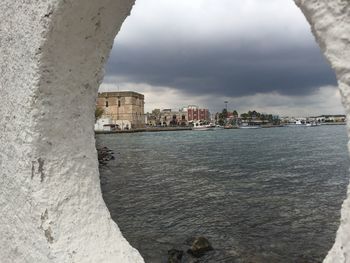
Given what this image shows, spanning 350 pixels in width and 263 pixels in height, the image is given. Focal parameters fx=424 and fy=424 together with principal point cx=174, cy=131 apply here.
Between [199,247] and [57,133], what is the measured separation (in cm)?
914

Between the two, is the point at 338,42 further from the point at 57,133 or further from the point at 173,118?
the point at 173,118

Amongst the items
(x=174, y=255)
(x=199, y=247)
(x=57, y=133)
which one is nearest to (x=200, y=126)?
(x=199, y=247)

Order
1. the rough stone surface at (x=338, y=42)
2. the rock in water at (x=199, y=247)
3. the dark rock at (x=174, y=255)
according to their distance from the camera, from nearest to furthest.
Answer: the rough stone surface at (x=338, y=42)
the dark rock at (x=174, y=255)
the rock in water at (x=199, y=247)

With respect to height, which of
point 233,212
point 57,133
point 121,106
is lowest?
point 233,212

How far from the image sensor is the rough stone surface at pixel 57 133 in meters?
2.29

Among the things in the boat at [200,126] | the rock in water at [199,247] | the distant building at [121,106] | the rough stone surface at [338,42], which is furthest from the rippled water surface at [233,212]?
the boat at [200,126]

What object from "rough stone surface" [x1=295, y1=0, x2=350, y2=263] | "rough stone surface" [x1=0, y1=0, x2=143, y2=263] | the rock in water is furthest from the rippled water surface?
"rough stone surface" [x1=295, y1=0, x2=350, y2=263]

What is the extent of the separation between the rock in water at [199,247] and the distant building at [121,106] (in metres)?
99.7

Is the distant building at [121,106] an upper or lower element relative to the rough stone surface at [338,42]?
upper

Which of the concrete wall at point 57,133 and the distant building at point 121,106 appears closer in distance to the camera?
the concrete wall at point 57,133

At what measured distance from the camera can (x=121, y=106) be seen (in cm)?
11250

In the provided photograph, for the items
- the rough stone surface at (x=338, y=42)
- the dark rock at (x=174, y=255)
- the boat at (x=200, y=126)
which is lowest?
the dark rock at (x=174, y=255)

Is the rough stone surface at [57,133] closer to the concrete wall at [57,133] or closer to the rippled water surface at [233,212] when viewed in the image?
the concrete wall at [57,133]

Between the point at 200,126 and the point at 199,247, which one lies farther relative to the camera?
the point at 200,126
